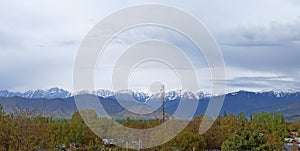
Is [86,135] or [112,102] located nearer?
[112,102]

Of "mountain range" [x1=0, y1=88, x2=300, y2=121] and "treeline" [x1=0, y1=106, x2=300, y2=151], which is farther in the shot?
"mountain range" [x1=0, y1=88, x2=300, y2=121]

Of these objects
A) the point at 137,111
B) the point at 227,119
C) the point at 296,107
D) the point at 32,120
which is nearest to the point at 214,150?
the point at 227,119

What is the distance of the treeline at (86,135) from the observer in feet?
38.3

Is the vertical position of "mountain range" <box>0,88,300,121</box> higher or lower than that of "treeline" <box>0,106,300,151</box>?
higher

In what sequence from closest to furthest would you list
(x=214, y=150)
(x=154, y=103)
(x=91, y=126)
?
(x=154, y=103) < (x=91, y=126) < (x=214, y=150)

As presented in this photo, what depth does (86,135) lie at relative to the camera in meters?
26.0

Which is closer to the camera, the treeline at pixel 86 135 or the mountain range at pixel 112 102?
the treeline at pixel 86 135

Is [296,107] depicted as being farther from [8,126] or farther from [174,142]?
[8,126]

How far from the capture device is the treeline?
11.7 meters

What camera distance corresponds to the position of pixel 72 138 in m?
25.1

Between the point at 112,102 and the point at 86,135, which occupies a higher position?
the point at 112,102

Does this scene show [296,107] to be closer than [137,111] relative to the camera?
No

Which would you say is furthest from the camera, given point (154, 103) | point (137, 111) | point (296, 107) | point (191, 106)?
point (296, 107)

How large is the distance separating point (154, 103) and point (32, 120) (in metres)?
7.02
